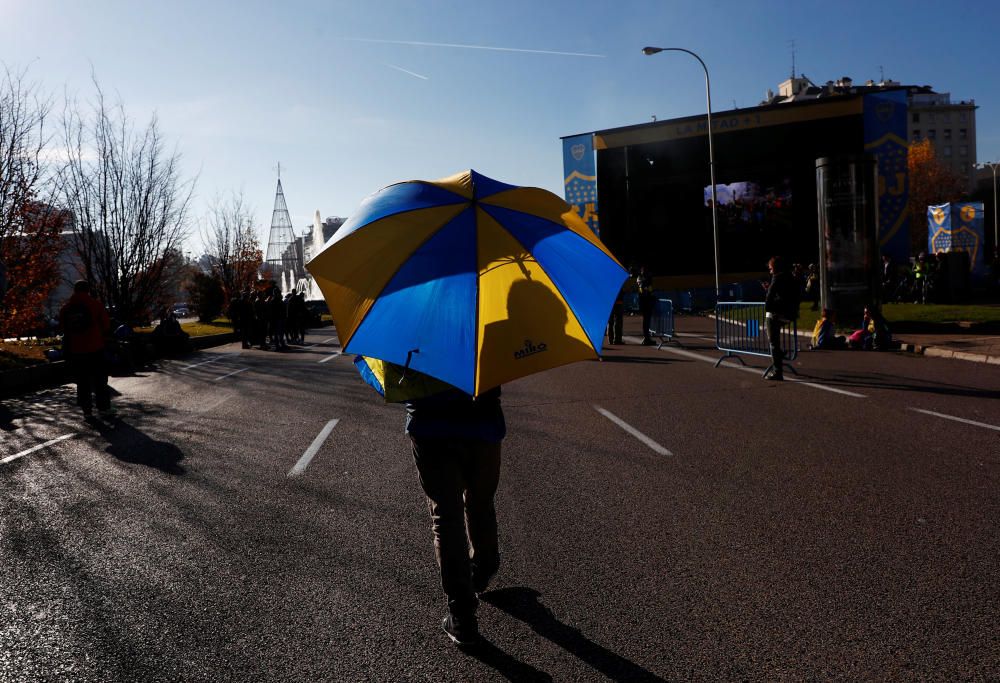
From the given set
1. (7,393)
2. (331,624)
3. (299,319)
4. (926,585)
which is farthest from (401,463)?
(299,319)

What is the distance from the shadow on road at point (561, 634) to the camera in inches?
124

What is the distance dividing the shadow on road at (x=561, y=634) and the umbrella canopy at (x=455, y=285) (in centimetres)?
128

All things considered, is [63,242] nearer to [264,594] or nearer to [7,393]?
[7,393]

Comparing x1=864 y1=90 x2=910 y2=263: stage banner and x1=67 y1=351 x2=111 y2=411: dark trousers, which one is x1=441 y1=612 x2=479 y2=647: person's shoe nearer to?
x1=67 y1=351 x2=111 y2=411: dark trousers

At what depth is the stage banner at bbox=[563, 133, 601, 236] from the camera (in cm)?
4100

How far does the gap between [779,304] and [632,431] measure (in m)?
4.79

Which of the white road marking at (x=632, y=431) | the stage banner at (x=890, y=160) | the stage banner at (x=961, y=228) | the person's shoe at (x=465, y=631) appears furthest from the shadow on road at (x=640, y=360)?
the stage banner at (x=890, y=160)

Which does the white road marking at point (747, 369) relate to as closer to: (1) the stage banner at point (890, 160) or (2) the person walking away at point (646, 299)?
(2) the person walking away at point (646, 299)

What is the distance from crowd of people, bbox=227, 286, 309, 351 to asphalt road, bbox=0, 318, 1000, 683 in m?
15.8

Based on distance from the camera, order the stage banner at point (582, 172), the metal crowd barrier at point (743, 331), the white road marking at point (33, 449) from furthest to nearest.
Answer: the stage banner at point (582, 172) < the metal crowd barrier at point (743, 331) < the white road marking at point (33, 449)

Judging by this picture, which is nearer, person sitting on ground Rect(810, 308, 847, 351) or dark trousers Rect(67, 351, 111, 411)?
dark trousers Rect(67, 351, 111, 411)

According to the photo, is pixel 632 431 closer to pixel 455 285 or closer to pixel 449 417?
pixel 449 417

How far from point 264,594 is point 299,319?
27.1m

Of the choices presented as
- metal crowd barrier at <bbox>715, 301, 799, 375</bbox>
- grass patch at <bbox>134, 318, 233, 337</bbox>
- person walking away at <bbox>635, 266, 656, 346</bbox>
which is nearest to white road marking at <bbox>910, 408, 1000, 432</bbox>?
metal crowd barrier at <bbox>715, 301, 799, 375</bbox>
